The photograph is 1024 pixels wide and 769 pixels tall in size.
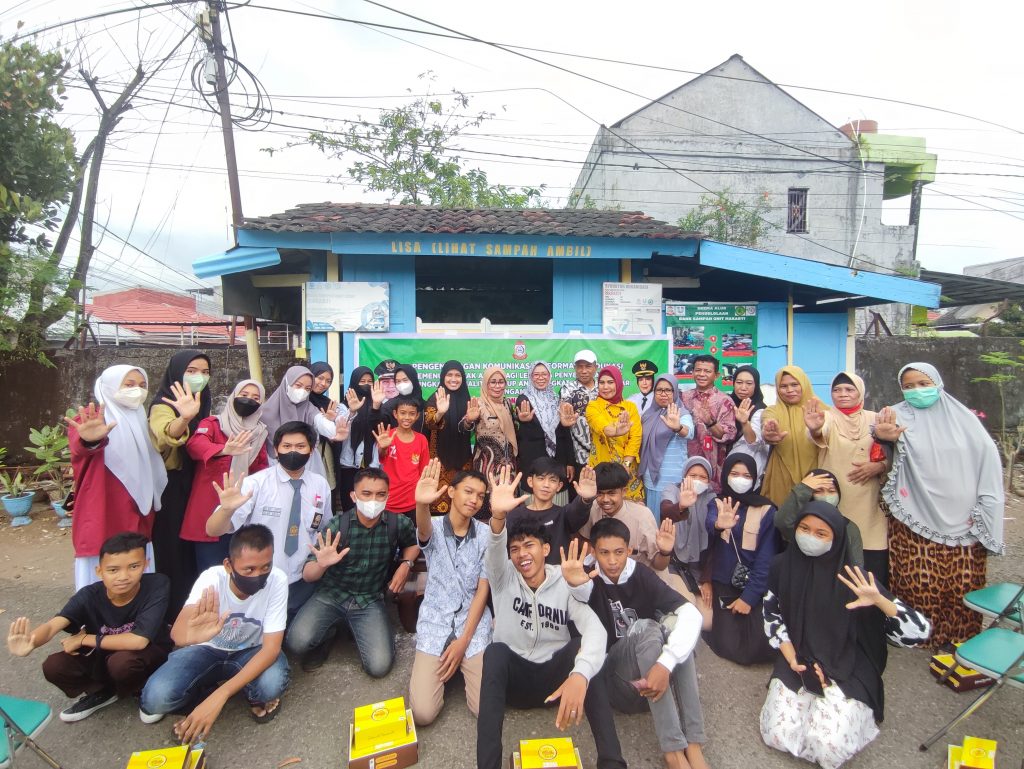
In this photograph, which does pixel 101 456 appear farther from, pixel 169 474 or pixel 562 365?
pixel 562 365

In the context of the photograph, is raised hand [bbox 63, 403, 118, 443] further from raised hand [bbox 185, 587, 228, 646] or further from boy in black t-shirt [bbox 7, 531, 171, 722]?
raised hand [bbox 185, 587, 228, 646]

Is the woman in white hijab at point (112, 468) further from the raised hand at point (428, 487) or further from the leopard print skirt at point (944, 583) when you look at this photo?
the leopard print skirt at point (944, 583)

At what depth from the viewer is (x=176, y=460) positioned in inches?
136

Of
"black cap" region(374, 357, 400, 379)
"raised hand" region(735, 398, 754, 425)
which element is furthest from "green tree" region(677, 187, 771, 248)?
"raised hand" region(735, 398, 754, 425)

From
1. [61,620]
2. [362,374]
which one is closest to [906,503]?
[362,374]

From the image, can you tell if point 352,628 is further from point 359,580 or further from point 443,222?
point 443,222

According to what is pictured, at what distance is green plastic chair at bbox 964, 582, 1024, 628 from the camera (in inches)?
113

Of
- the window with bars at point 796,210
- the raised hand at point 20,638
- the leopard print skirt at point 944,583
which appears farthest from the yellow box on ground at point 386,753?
the window with bars at point 796,210

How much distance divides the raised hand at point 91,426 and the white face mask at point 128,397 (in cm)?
20

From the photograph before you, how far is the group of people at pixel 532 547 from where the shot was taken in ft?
8.57

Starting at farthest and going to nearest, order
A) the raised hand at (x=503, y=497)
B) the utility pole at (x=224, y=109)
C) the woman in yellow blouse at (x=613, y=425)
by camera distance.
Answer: the utility pole at (x=224, y=109), the woman in yellow blouse at (x=613, y=425), the raised hand at (x=503, y=497)

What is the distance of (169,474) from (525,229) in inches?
160

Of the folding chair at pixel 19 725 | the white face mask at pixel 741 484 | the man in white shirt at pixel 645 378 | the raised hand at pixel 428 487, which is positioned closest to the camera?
the folding chair at pixel 19 725

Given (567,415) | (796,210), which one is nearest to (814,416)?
(567,415)
